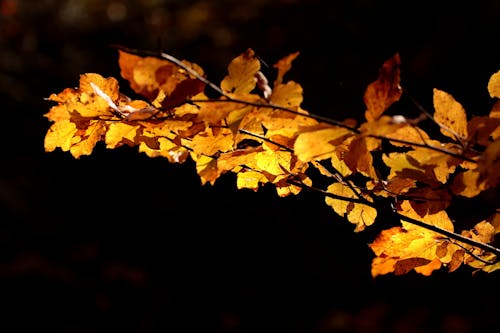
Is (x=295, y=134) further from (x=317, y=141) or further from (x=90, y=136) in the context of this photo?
(x=90, y=136)

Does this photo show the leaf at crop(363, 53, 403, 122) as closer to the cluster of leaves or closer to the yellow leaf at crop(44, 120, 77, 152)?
the cluster of leaves

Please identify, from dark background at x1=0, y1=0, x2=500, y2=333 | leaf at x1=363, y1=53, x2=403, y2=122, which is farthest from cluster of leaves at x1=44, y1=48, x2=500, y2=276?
dark background at x1=0, y1=0, x2=500, y2=333

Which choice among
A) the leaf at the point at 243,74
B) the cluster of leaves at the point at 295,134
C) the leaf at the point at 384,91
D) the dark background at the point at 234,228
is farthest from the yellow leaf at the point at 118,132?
the dark background at the point at 234,228

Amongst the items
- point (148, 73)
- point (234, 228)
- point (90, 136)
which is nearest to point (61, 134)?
point (90, 136)

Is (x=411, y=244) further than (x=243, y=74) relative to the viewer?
Yes

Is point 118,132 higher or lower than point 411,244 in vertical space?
higher

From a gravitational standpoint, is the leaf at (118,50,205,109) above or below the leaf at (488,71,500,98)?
above

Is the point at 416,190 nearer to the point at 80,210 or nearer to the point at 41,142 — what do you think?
the point at 80,210

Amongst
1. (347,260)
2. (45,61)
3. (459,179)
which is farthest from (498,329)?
(45,61)
